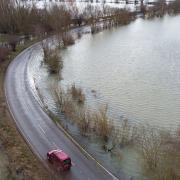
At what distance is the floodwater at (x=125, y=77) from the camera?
43625mm

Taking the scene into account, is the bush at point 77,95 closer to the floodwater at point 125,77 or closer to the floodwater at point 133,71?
the floodwater at point 125,77

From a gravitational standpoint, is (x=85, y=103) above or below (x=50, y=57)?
below

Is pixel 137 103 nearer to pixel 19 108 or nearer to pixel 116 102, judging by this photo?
pixel 116 102

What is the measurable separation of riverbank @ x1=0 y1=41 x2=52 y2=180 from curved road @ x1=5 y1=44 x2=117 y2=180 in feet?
2.93

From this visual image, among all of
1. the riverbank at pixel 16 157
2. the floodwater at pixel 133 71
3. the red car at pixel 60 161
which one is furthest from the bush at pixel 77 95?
the red car at pixel 60 161

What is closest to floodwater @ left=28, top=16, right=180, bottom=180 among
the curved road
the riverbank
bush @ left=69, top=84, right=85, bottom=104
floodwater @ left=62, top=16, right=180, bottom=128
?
floodwater @ left=62, top=16, right=180, bottom=128

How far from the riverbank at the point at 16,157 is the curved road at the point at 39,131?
35.1 inches

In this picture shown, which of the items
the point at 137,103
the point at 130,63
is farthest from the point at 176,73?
the point at 137,103

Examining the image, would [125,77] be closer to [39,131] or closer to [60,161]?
[39,131]

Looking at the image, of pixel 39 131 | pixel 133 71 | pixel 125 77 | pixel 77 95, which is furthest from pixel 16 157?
pixel 133 71

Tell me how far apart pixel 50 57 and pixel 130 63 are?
57.6 ft

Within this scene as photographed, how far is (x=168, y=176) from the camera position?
2775cm

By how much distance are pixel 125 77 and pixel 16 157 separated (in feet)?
108

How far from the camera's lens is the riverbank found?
31547 mm
